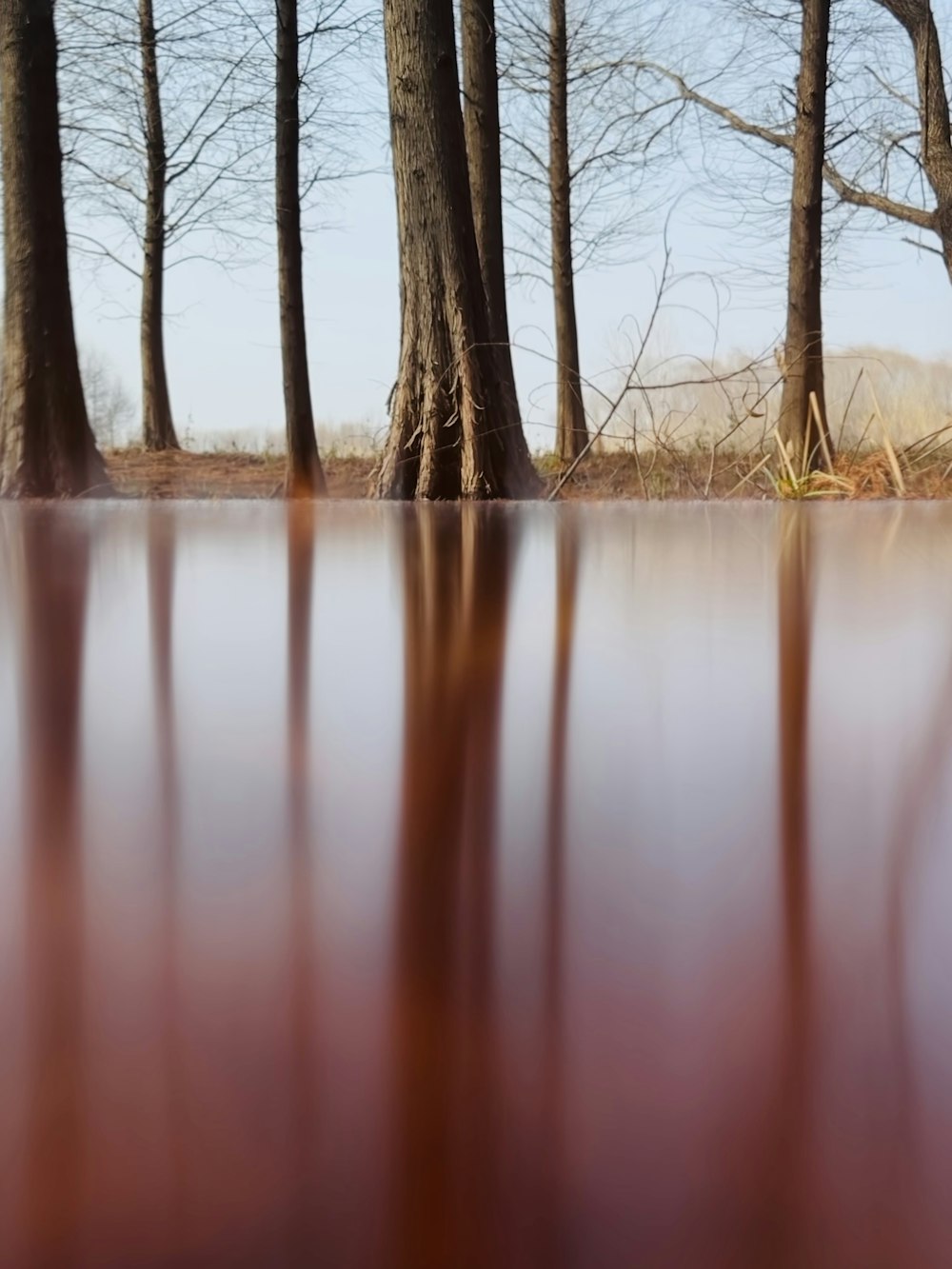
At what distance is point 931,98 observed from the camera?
14.4 feet

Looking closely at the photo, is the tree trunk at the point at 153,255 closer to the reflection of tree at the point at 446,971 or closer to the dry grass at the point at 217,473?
the dry grass at the point at 217,473

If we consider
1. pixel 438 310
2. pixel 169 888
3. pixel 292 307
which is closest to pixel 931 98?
pixel 292 307

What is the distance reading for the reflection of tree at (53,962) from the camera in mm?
73

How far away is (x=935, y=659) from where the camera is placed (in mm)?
336

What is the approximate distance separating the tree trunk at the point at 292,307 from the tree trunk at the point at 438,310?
1652mm

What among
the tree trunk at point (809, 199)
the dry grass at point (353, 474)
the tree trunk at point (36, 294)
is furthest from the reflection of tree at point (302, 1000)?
the tree trunk at point (809, 199)

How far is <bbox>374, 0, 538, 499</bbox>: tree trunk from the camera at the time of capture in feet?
7.24

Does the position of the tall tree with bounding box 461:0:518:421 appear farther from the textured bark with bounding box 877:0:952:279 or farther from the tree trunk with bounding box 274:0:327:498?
the textured bark with bounding box 877:0:952:279

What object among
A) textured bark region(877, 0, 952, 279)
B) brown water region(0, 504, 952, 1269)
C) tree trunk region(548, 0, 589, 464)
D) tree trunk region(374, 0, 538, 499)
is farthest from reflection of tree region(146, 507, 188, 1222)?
tree trunk region(548, 0, 589, 464)

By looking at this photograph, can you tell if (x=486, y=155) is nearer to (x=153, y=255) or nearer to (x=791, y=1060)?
A: (x=153, y=255)

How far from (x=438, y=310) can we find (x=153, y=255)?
3.67 metres

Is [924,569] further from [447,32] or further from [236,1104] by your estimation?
[447,32]

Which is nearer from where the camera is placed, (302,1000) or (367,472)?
(302,1000)

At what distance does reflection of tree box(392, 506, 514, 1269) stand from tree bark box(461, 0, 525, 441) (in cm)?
319
